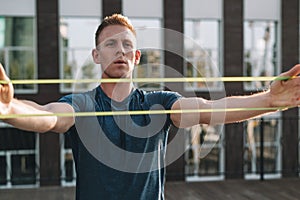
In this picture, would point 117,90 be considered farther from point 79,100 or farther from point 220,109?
point 220,109

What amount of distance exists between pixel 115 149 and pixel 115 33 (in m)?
0.50

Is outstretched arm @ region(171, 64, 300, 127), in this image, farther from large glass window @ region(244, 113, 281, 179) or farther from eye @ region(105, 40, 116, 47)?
large glass window @ region(244, 113, 281, 179)

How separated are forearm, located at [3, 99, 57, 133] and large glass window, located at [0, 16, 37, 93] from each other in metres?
7.43

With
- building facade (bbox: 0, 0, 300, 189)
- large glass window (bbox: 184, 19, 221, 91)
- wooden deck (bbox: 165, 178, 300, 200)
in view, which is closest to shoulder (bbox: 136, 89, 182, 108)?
wooden deck (bbox: 165, 178, 300, 200)

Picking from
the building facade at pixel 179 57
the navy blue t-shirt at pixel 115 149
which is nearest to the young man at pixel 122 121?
the navy blue t-shirt at pixel 115 149

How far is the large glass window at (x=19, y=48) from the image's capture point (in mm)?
8961

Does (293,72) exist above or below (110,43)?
below

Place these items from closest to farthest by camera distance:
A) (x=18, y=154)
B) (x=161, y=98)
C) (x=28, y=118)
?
1. (x=28, y=118)
2. (x=161, y=98)
3. (x=18, y=154)

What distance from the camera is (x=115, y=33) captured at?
1869 millimetres

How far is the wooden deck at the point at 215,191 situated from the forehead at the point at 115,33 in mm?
5087

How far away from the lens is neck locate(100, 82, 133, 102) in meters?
1.89

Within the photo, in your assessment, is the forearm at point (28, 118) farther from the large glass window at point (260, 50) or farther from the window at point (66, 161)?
the large glass window at point (260, 50)

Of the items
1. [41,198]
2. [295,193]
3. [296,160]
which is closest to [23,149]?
[41,198]

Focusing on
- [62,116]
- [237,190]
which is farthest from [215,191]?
[62,116]
